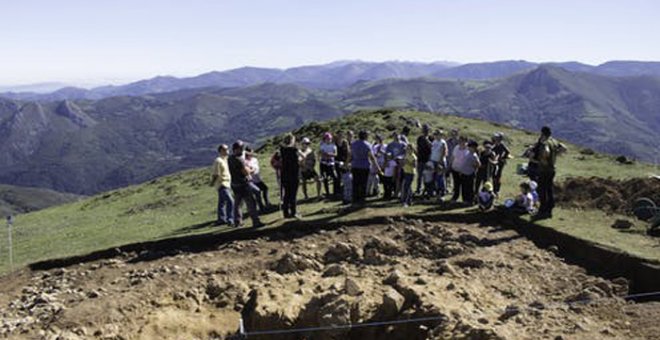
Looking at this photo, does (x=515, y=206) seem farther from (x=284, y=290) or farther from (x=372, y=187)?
(x=284, y=290)

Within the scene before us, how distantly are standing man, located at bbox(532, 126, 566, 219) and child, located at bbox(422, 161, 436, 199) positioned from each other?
4.04 meters

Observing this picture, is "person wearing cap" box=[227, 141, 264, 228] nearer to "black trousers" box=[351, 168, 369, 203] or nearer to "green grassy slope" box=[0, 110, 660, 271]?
"green grassy slope" box=[0, 110, 660, 271]

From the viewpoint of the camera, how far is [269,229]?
19391 millimetres

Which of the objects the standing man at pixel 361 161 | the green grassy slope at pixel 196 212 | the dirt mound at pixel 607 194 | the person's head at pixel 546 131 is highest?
the person's head at pixel 546 131

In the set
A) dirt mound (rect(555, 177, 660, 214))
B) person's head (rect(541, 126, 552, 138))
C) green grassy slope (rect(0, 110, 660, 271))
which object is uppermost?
person's head (rect(541, 126, 552, 138))

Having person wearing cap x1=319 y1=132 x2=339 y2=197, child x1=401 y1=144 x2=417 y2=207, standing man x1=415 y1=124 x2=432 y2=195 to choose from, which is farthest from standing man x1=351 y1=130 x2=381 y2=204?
standing man x1=415 y1=124 x2=432 y2=195

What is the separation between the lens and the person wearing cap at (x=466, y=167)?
20828 millimetres

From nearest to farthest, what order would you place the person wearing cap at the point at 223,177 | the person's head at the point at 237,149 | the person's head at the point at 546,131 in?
the person's head at the point at 546,131 < the person's head at the point at 237,149 < the person wearing cap at the point at 223,177

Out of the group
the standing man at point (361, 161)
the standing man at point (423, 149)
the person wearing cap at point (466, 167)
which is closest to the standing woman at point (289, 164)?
the standing man at point (361, 161)

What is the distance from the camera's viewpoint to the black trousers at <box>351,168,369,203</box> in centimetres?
2091

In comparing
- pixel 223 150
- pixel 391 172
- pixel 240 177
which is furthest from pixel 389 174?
pixel 223 150

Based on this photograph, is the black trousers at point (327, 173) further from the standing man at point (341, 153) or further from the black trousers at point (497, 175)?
the black trousers at point (497, 175)

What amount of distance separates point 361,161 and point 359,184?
45.8 inches

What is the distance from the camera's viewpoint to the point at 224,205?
21.6 meters
